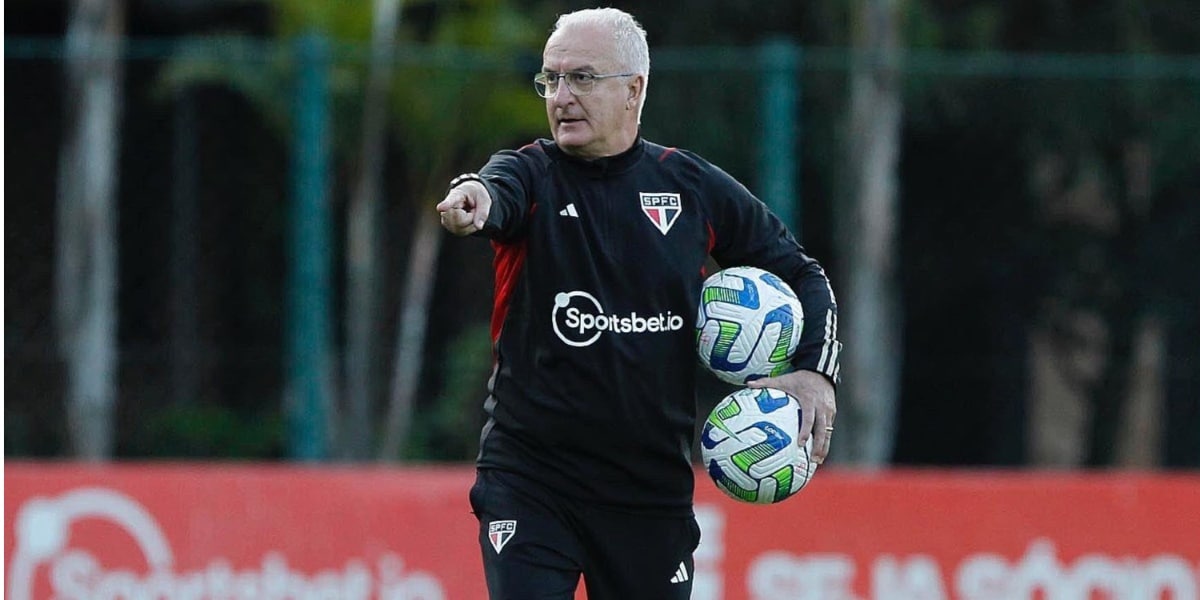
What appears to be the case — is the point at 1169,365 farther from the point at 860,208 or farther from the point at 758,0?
the point at 758,0

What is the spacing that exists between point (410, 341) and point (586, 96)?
20.0 ft

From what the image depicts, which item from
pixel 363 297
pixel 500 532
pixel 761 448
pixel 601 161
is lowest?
pixel 363 297

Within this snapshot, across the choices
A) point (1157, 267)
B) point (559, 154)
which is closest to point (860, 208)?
point (1157, 267)

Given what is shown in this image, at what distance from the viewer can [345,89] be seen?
442 inches

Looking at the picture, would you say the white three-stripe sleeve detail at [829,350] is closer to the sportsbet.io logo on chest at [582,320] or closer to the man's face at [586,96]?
the sportsbet.io logo on chest at [582,320]

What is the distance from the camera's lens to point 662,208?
503 centimetres

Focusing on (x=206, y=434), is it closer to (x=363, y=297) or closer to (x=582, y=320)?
(x=363, y=297)

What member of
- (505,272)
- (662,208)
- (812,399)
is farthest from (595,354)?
(812,399)

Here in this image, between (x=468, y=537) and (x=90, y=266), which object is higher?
(x=90, y=266)

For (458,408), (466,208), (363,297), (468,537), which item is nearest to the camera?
(466,208)

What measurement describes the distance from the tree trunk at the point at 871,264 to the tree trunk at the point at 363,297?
2.73m

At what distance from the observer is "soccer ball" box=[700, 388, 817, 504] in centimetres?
494

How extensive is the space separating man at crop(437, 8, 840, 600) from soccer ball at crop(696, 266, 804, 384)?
0.04 m

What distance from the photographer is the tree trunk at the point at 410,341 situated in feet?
35.3
